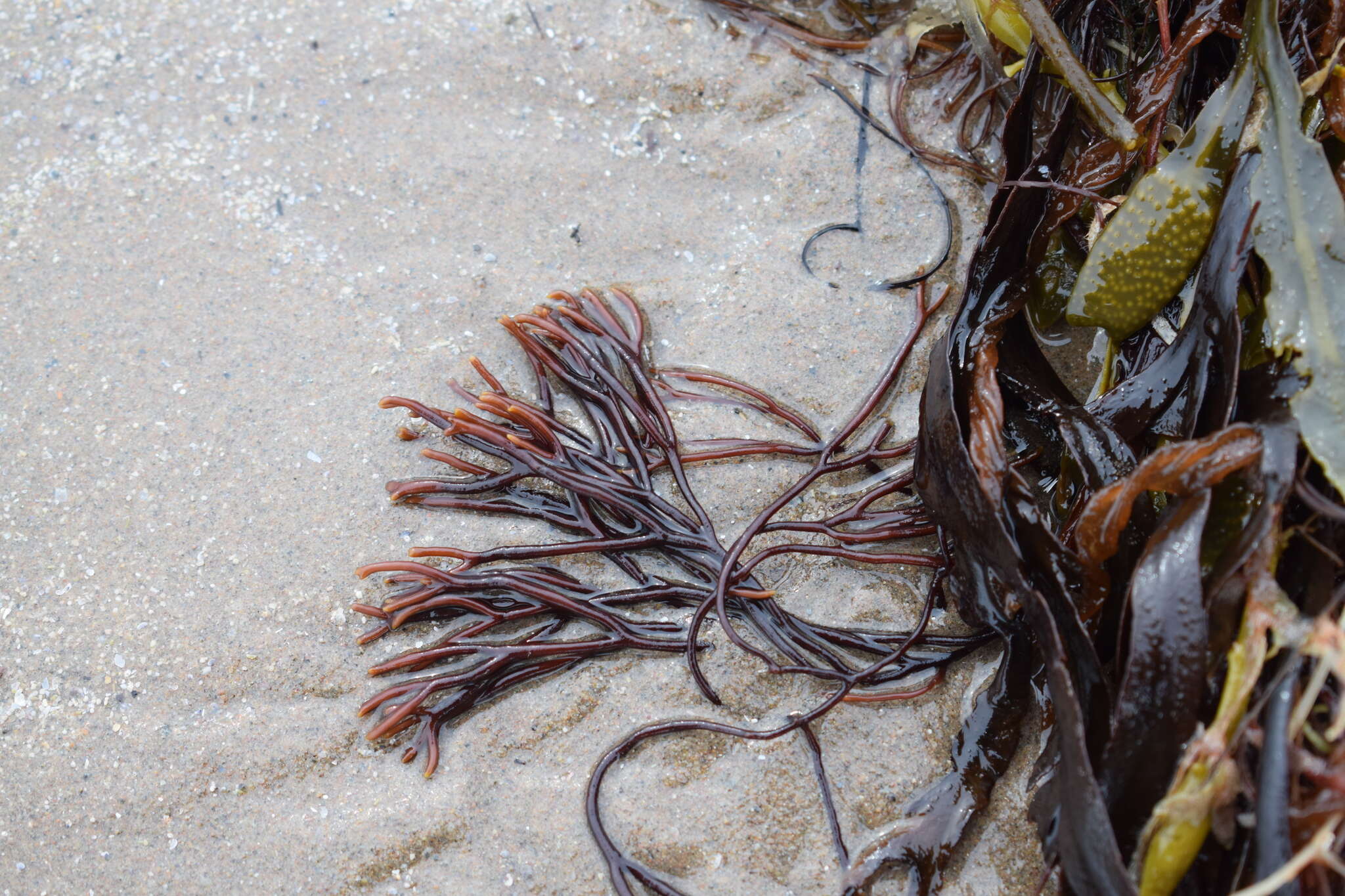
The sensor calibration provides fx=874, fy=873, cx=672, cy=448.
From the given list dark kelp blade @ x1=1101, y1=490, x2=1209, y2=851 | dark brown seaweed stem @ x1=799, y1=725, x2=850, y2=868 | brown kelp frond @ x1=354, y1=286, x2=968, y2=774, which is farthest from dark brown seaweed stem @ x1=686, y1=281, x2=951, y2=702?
dark kelp blade @ x1=1101, y1=490, x2=1209, y2=851

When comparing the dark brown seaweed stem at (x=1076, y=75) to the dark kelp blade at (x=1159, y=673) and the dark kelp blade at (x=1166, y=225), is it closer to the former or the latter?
the dark kelp blade at (x=1166, y=225)

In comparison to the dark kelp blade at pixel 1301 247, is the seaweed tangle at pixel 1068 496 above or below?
below

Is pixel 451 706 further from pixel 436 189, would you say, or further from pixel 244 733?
pixel 436 189

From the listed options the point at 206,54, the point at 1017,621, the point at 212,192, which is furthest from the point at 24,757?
the point at 1017,621

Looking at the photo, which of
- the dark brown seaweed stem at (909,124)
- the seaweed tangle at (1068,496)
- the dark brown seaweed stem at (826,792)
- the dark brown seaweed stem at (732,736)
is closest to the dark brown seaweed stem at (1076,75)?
the seaweed tangle at (1068,496)

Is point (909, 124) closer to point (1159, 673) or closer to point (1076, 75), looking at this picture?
point (1076, 75)

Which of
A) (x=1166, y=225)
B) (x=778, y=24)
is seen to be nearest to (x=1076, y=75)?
(x=1166, y=225)

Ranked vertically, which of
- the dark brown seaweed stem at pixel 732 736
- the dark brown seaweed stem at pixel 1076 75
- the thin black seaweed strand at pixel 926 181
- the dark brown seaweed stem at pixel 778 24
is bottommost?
the dark brown seaweed stem at pixel 732 736
